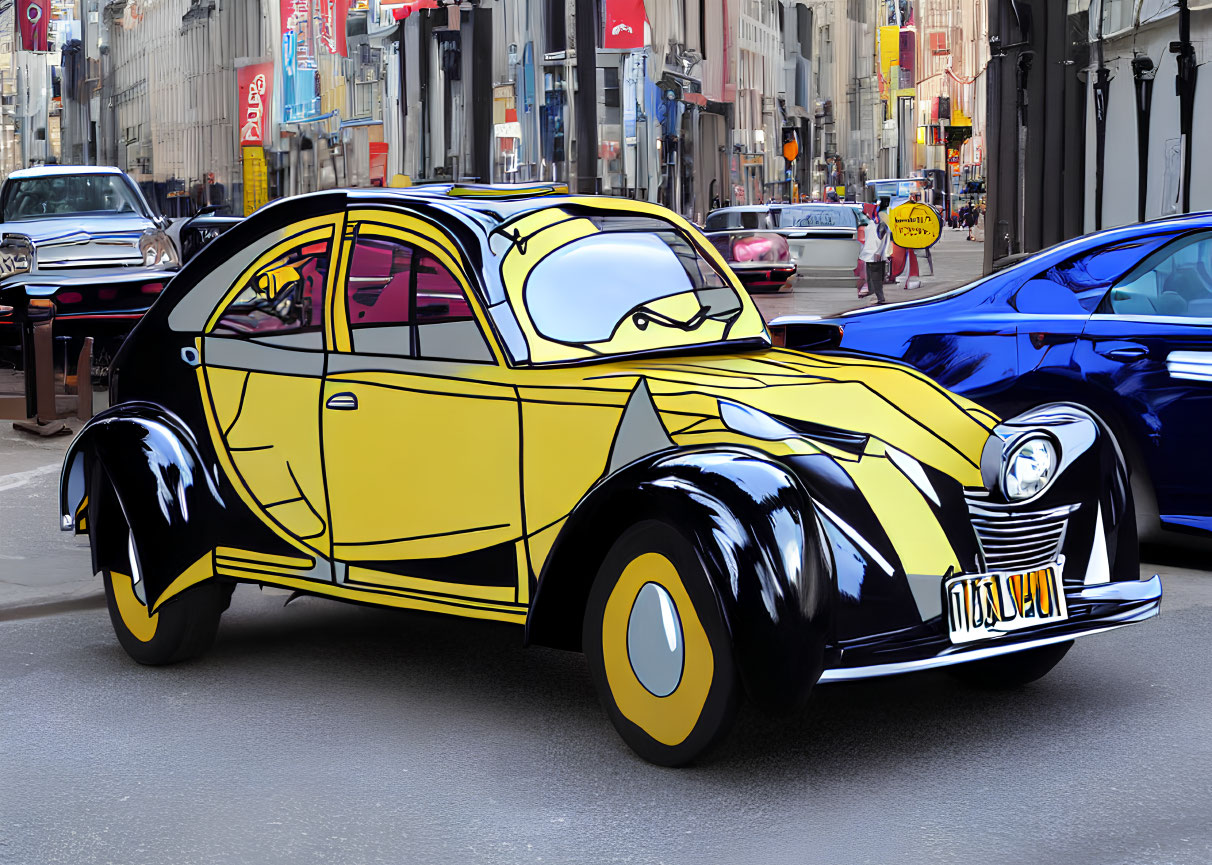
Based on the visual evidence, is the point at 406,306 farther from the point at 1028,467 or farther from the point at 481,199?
the point at 1028,467

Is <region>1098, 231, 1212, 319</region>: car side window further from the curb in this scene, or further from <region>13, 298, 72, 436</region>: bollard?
<region>13, 298, 72, 436</region>: bollard

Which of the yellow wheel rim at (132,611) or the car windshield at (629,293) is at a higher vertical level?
the car windshield at (629,293)

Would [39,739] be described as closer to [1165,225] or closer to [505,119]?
[1165,225]

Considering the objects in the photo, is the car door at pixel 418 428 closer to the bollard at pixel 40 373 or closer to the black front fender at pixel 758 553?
the black front fender at pixel 758 553

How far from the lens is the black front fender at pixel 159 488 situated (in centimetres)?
622

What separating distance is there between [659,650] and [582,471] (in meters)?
0.58

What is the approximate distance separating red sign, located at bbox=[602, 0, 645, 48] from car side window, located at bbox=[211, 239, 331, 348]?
41.8m

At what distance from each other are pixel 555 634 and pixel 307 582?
1103mm

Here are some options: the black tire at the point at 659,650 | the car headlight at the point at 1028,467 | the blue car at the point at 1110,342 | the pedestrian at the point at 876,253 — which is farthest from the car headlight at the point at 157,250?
the car headlight at the point at 1028,467

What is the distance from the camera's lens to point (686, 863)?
427 centimetres

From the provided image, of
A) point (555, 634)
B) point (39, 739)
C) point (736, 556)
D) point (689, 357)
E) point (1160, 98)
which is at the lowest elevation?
point (39, 739)

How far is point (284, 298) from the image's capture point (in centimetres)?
620

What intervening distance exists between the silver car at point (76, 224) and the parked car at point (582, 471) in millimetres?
11481

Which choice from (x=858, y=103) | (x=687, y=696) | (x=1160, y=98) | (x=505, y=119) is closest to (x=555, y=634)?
(x=687, y=696)
